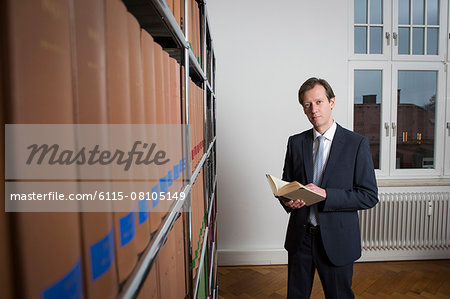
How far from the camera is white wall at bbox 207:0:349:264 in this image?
2.91 metres

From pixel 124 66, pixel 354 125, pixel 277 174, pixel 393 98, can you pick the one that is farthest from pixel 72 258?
pixel 393 98

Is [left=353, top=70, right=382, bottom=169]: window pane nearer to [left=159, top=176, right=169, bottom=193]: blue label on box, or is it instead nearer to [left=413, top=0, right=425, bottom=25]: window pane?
[left=413, top=0, right=425, bottom=25]: window pane

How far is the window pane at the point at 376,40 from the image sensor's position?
10.1 ft

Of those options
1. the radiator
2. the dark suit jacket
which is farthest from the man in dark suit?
the radiator

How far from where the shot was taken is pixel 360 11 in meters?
3.07

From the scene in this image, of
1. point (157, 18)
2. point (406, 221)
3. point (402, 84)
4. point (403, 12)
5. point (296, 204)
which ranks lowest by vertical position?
point (406, 221)

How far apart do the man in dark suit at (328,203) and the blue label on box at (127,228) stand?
1.26m

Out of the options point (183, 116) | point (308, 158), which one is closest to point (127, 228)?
point (183, 116)

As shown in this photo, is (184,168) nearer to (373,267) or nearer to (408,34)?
(373,267)

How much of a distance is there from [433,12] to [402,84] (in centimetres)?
85

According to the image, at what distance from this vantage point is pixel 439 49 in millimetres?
3055

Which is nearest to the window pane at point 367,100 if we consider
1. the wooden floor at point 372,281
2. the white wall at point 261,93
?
the white wall at point 261,93

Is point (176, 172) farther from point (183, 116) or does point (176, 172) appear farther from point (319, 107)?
point (319, 107)

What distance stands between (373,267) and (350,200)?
1.89 meters
